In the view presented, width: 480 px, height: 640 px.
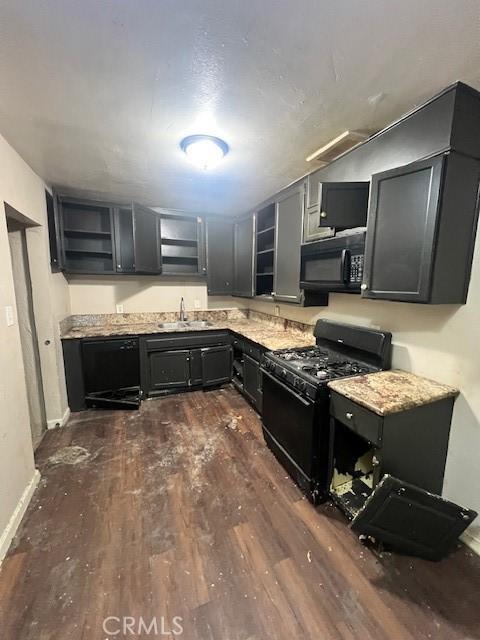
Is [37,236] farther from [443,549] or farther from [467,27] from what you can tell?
[443,549]

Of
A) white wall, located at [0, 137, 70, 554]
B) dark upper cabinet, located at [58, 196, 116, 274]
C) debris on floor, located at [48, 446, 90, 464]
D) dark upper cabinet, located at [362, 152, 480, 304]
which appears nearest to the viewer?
dark upper cabinet, located at [362, 152, 480, 304]

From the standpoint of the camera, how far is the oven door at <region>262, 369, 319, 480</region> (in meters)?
1.71

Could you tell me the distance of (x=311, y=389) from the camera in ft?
5.55

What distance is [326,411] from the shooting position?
1.68 meters

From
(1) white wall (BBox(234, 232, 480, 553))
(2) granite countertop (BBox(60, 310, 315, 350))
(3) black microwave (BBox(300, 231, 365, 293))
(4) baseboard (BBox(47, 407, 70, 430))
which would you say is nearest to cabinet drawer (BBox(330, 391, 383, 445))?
(1) white wall (BBox(234, 232, 480, 553))

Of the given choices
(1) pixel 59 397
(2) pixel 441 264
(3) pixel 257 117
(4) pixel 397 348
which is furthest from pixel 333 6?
(1) pixel 59 397

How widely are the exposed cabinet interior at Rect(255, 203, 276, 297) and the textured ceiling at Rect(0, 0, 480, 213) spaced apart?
121cm

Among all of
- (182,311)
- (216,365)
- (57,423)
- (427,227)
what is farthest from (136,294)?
(427,227)

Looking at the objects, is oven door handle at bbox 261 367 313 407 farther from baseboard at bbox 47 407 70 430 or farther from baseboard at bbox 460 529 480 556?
Result: baseboard at bbox 47 407 70 430

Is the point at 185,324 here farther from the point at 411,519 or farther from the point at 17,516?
the point at 411,519

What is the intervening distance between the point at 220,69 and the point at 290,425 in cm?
203

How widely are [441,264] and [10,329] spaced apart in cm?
250

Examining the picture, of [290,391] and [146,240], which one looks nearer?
[290,391]

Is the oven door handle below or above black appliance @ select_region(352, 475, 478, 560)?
above
